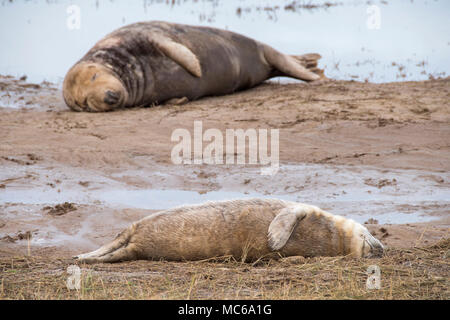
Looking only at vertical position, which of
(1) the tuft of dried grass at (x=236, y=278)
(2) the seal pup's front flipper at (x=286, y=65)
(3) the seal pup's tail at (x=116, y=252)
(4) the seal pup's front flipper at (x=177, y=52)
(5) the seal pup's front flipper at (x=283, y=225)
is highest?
(4) the seal pup's front flipper at (x=177, y=52)

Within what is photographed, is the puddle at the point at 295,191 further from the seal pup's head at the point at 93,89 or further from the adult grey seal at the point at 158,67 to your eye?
the adult grey seal at the point at 158,67

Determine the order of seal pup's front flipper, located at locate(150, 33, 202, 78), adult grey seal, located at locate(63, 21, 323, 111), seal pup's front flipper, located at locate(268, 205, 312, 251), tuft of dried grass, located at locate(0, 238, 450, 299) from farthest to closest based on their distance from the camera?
seal pup's front flipper, located at locate(150, 33, 202, 78) → adult grey seal, located at locate(63, 21, 323, 111) → seal pup's front flipper, located at locate(268, 205, 312, 251) → tuft of dried grass, located at locate(0, 238, 450, 299)

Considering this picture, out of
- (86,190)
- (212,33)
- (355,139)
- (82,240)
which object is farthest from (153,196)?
(212,33)

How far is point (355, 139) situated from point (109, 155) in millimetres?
2733

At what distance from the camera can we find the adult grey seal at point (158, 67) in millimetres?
8594

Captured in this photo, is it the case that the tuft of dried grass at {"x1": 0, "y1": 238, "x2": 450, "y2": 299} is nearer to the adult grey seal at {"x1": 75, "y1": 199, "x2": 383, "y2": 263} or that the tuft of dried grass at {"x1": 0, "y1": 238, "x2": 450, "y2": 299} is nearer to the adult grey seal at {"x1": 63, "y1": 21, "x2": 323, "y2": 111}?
the adult grey seal at {"x1": 75, "y1": 199, "x2": 383, "y2": 263}

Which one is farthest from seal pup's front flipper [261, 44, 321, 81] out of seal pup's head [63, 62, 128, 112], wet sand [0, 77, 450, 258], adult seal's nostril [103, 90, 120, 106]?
adult seal's nostril [103, 90, 120, 106]

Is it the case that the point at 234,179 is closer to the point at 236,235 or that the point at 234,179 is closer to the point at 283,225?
the point at 236,235

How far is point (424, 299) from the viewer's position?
8.79 feet

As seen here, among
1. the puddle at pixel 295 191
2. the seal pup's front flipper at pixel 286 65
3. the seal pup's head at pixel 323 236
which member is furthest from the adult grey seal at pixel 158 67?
the seal pup's head at pixel 323 236

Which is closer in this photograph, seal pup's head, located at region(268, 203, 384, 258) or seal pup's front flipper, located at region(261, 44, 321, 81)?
seal pup's head, located at region(268, 203, 384, 258)

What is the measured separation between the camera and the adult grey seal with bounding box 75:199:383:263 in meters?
3.58

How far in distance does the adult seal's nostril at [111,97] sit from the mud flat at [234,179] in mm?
231

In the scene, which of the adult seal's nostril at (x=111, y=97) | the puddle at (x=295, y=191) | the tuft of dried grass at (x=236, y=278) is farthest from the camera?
the adult seal's nostril at (x=111, y=97)
